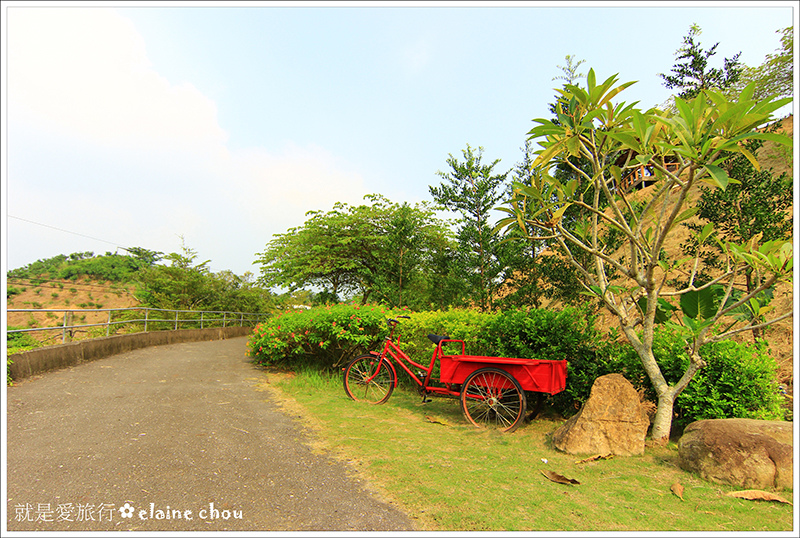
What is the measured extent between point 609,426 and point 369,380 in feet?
10.9

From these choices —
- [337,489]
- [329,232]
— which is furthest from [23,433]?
[329,232]

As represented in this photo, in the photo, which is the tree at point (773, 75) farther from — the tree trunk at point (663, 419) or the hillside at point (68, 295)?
the hillside at point (68, 295)

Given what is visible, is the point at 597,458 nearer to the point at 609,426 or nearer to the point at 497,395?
the point at 609,426

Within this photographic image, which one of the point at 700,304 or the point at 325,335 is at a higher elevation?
the point at 700,304

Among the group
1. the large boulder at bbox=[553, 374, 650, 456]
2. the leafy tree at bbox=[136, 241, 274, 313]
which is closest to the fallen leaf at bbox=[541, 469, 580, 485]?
the large boulder at bbox=[553, 374, 650, 456]

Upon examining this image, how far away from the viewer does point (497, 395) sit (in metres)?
4.89

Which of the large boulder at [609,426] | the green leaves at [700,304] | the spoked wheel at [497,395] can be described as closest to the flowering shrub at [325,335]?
the spoked wheel at [497,395]

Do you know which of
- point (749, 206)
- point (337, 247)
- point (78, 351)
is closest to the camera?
point (749, 206)

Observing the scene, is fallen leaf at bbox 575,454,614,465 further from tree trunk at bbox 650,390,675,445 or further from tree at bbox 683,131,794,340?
tree at bbox 683,131,794,340

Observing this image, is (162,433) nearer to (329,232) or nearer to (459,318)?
(459,318)

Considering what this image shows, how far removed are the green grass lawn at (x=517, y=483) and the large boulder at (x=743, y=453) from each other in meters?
0.12

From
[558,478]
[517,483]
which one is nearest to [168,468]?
[517,483]

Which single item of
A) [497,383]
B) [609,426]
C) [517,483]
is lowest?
[517,483]

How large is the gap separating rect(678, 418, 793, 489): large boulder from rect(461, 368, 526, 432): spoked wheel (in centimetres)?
167
